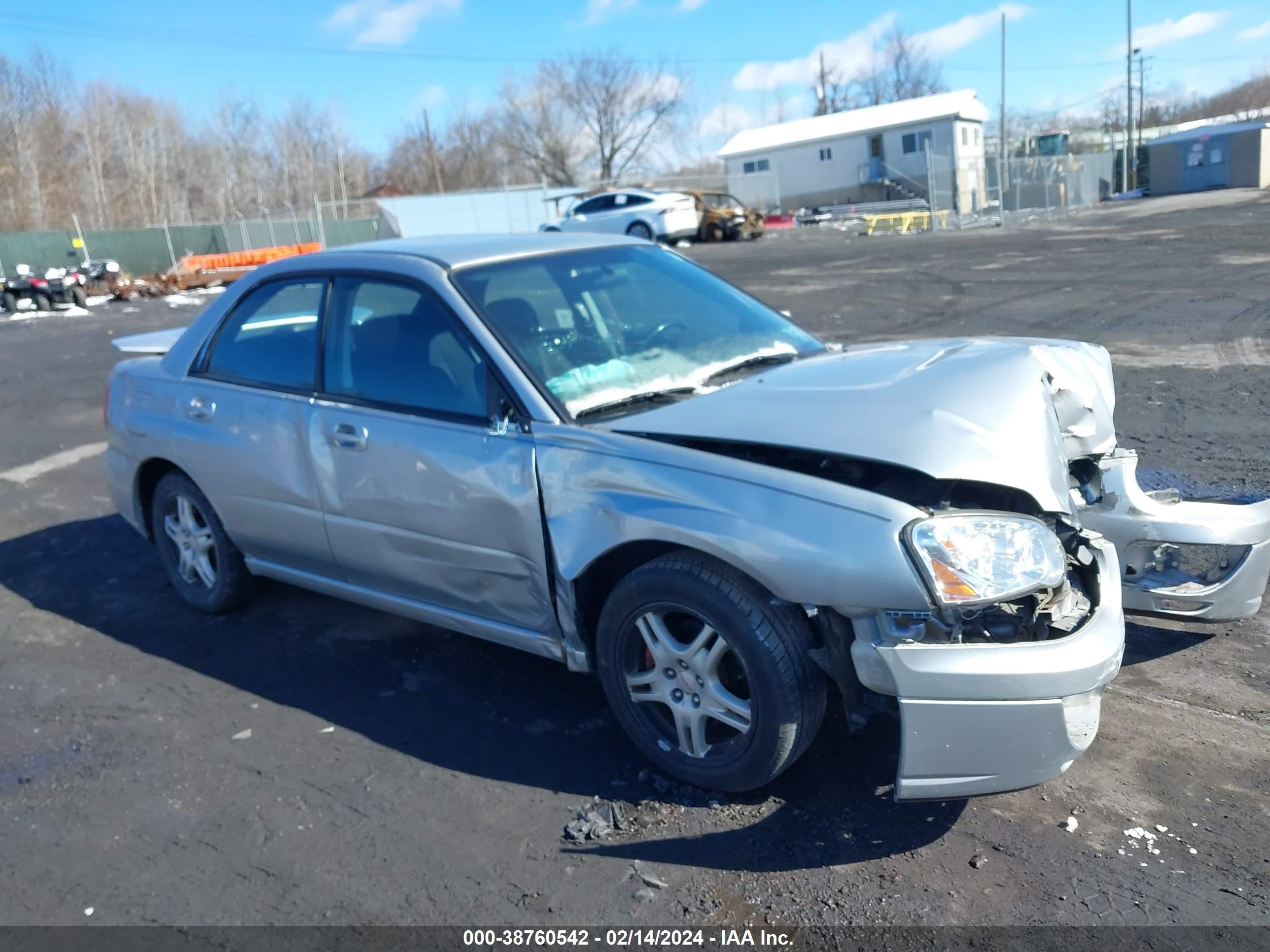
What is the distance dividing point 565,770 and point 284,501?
1.72 meters

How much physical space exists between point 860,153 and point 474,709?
182ft

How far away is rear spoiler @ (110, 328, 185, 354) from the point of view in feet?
18.7

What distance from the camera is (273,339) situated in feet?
14.5

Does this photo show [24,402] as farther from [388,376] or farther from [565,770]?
[565,770]

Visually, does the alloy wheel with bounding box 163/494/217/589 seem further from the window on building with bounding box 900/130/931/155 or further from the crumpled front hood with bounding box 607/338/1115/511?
the window on building with bounding box 900/130/931/155

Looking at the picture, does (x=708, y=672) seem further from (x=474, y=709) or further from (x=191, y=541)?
(x=191, y=541)

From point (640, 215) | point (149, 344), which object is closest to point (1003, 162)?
point (640, 215)

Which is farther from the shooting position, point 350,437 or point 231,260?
point 231,260

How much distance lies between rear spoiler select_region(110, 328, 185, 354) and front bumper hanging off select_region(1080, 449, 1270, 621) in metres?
4.55

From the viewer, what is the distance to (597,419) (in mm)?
3391

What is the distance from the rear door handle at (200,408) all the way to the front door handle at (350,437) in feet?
2.95

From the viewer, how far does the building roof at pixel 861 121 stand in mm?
53031

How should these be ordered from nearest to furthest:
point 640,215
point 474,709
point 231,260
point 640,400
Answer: point 640,400, point 474,709, point 640,215, point 231,260

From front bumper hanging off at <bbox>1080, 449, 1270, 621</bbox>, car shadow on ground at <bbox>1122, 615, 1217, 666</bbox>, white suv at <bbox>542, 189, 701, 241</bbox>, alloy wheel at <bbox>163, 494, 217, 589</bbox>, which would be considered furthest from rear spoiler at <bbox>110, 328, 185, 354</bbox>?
white suv at <bbox>542, 189, 701, 241</bbox>
